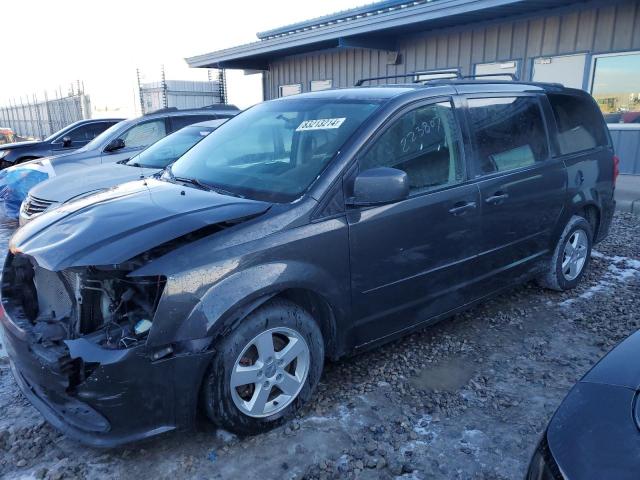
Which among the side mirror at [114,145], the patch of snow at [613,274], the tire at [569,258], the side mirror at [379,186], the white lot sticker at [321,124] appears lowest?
the patch of snow at [613,274]

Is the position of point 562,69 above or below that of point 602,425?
above

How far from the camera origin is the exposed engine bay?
2260 millimetres

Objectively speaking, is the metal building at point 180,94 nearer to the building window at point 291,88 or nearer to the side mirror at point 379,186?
the building window at point 291,88

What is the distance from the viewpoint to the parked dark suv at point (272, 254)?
89.0 inches

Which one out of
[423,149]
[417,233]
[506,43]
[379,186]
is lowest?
[417,233]

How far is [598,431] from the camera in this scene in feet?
5.09

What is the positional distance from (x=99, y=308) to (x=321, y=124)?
168 centimetres

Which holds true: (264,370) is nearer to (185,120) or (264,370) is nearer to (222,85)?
(185,120)

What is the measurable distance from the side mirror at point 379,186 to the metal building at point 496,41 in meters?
6.83

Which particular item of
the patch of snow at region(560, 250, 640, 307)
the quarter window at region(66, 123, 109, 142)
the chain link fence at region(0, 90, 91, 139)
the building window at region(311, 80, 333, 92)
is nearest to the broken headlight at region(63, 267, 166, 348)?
the patch of snow at region(560, 250, 640, 307)

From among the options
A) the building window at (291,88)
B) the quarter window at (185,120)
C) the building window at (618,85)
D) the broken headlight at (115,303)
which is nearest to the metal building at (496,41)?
the building window at (618,85)

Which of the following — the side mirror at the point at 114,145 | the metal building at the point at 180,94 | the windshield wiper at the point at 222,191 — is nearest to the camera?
the windshield wiper at the point at 222,191

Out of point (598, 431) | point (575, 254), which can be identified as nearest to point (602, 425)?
point (598, 431)

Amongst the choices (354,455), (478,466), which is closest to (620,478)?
(478,466)
